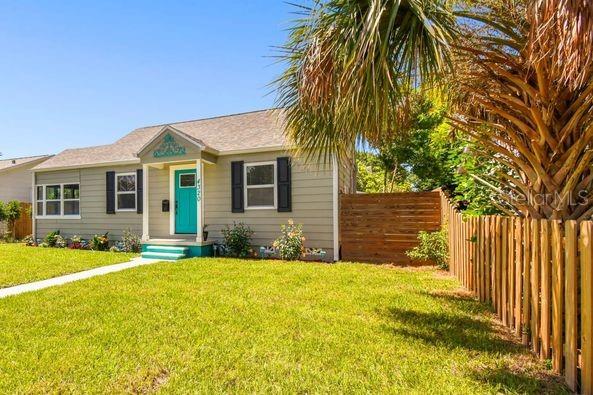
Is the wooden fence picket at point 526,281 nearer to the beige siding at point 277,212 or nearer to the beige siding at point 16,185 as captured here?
the beige siding at point 277,212

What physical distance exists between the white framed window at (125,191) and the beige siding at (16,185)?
11.5 metres

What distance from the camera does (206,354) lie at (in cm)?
330

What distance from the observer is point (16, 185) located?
20.6 metres

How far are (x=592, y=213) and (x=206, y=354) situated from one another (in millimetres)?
3932

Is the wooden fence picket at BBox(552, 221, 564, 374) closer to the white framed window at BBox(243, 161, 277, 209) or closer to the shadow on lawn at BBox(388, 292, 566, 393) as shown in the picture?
the shadow on lawn at BBox(388, 292, 566, 393)

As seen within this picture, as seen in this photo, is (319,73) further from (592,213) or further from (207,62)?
(207,62)

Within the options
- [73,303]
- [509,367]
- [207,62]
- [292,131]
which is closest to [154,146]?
[207,62]

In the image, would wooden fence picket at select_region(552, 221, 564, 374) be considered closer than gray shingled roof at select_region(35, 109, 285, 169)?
Yes

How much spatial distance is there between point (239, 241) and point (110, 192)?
6.01 m

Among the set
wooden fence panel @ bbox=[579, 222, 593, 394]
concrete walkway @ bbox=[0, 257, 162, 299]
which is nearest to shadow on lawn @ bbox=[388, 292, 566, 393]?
wooden fence panel @ bbox=[579, 222, 593, 394]

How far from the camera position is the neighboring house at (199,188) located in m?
9.80

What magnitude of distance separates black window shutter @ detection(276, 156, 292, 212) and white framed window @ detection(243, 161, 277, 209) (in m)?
0.21

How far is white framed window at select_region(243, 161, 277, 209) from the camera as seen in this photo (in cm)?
1026

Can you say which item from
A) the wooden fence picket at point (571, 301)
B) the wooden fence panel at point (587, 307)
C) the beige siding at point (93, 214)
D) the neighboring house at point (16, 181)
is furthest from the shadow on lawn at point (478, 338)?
the neighboring house at point (16, 181)
